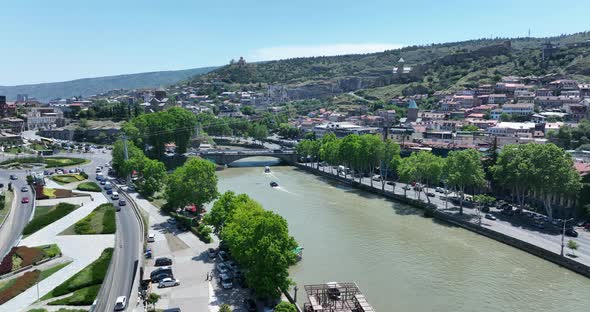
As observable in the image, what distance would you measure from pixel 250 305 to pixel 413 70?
4476 inches

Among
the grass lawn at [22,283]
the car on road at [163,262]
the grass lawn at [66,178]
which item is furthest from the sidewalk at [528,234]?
the grass lawn at [66,178]

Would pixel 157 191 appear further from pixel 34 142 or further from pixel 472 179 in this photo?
pixel 34 142

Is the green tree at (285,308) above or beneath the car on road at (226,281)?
above

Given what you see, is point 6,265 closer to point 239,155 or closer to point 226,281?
point 226,281

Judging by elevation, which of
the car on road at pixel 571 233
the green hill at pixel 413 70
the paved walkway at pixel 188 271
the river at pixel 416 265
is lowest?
the river at pixel 416 265

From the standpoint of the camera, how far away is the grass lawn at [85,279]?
Result: 67.1 feet

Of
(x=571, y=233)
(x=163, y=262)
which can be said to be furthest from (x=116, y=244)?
(x=571, y=233)

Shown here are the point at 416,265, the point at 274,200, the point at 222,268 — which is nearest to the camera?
the point at 222,268

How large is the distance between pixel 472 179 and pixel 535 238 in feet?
25.4

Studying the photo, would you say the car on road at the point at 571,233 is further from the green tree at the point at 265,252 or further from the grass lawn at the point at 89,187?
the grass lawn at the point at 89,187

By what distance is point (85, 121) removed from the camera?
83500 millimetres

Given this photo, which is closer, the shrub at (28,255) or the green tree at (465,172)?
the shrub at (28,255)

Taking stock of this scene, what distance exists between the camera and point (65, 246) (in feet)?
88.8

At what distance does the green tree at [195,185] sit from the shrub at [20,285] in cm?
1178
